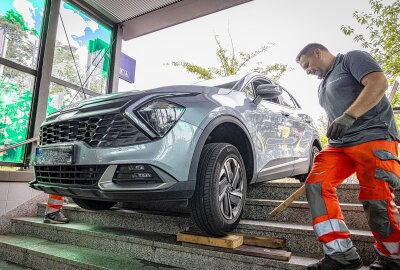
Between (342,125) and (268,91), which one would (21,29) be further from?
(342,125)

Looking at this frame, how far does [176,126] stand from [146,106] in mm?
251

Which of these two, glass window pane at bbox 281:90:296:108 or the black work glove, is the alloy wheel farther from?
glass window pane at bbox 281:90:296:108

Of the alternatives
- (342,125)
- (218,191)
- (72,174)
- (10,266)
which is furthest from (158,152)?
(10,266)

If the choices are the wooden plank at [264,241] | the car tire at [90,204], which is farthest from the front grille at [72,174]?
the wooden plank at [264,241]

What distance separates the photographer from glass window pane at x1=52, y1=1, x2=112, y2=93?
5700 mm

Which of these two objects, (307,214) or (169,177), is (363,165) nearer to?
(307,214)

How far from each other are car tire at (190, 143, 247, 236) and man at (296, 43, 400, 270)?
0.58 m

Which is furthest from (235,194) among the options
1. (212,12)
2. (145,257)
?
(212,12)

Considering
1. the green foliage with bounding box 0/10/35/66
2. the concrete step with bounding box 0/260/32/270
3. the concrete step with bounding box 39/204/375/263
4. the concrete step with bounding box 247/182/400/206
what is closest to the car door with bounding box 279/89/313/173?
the concrete step with bounding box 247/182/400/206

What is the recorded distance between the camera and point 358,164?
6.13ft

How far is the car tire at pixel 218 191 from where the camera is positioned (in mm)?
1953

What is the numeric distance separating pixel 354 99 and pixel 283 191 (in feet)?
4.19

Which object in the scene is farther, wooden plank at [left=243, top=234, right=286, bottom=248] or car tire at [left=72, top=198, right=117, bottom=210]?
car tire at [left=72, top=198, right=117, bottom=210]

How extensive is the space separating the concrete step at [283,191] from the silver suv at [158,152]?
572mm
